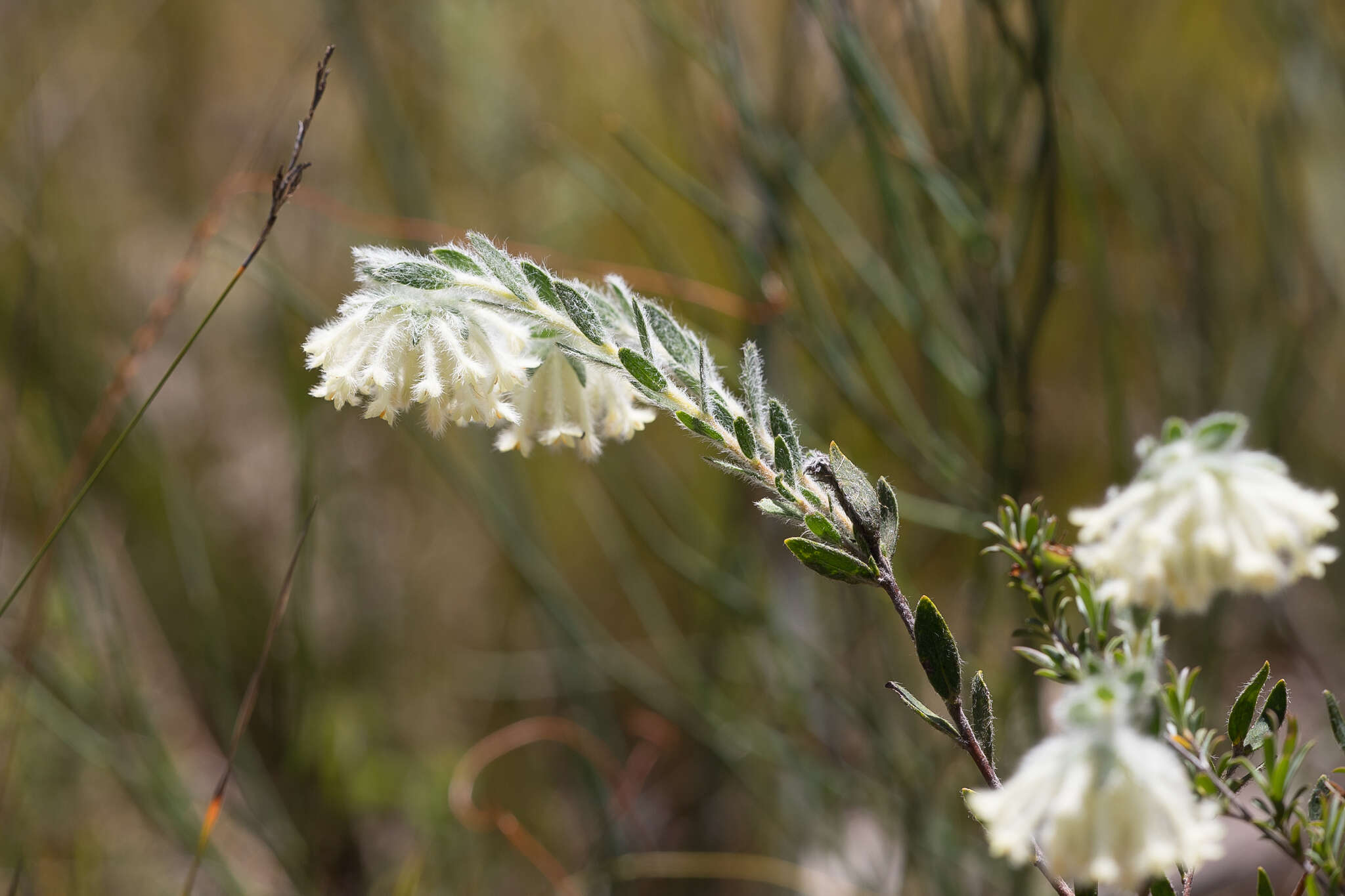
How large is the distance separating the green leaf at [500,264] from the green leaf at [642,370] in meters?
0.08

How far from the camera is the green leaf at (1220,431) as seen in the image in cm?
42

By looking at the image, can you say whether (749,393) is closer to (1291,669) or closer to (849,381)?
(849,381)

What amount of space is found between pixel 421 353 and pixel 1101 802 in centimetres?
46

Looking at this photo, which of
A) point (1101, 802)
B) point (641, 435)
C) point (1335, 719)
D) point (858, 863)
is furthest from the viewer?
point (641, 435)

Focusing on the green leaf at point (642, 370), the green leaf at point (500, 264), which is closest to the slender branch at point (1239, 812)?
the green leaf at point (642, 370)

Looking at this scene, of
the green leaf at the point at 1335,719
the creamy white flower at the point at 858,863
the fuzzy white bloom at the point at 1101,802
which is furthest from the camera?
the creamy white flower at the point at 858,863

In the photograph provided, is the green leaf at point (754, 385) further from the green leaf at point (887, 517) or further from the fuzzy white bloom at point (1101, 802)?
the fuzzy white bloom at point (1101, 802)

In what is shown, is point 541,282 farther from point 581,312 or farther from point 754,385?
point 754,385

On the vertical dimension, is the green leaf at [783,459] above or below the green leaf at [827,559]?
above

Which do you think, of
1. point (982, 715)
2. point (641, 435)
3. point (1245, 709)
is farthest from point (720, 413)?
point (641, 435)

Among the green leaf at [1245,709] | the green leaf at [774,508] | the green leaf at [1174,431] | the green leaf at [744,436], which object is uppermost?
the green leaf at [744,436]

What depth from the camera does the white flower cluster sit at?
0.57 metres

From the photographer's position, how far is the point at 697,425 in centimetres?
58

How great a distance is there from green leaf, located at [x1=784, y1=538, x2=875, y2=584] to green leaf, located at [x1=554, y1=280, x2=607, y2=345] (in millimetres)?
178
